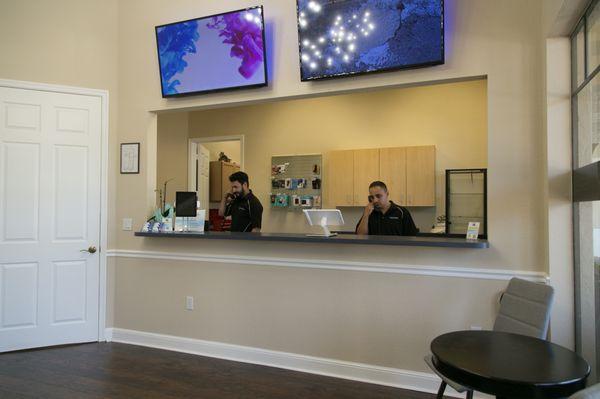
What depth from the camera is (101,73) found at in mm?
4211

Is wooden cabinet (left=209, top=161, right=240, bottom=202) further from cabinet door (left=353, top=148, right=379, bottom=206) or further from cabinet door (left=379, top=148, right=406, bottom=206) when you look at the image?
cabinet door (left=379, top=148, right=406, bottom=206)

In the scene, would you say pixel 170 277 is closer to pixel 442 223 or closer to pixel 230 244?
pixel 230 244

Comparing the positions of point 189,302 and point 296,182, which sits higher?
point 296,182

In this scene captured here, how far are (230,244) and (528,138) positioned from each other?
2489mm

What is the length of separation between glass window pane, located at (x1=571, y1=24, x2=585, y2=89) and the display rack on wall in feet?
12.0

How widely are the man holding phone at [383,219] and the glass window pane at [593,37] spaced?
72.5 inches

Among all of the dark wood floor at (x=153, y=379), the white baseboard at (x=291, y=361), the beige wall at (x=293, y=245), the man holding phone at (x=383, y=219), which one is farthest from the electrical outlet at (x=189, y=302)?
the man holding phone at (x=383, y=219)

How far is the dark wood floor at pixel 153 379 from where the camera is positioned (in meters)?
3.02

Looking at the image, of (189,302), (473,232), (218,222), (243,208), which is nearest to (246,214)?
(243,208)

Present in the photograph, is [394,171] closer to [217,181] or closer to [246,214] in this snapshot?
[246,214]

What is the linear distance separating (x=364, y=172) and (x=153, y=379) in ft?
11.7

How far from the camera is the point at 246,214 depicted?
422 centimetres

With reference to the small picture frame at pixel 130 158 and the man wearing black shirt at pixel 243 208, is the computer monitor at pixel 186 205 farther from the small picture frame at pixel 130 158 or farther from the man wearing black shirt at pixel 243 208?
the small picture frame at pixel 130 158

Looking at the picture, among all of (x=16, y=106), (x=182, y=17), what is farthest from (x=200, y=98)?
(x=16, y=106)
